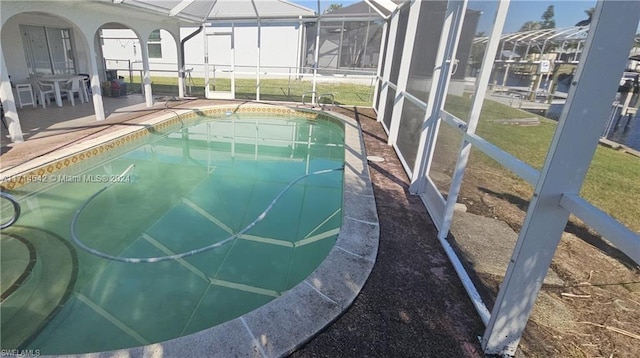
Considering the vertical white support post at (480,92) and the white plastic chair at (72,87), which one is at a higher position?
the vertical white support post at (480,92)

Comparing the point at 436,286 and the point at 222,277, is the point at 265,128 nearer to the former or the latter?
the point at 222,277

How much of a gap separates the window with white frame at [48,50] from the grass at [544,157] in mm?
11942

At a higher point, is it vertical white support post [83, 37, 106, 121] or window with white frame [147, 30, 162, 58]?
window with white frame [147, 30, 162, 58]

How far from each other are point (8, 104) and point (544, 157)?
25.0 ft

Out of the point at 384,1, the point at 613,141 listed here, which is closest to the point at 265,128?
the point at 384,1

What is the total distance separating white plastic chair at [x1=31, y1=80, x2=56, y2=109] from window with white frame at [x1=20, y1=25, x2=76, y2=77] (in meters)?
0.93

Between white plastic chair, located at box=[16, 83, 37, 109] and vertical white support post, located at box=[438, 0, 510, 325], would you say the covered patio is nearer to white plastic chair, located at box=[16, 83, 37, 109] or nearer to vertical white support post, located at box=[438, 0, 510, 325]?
white plastic chair, located at box=[16, 83, 37, 109]

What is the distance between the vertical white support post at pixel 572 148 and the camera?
1244 mm

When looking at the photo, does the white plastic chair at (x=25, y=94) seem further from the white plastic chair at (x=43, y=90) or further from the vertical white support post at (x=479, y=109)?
the vertical white support post at (x=479, y=109)

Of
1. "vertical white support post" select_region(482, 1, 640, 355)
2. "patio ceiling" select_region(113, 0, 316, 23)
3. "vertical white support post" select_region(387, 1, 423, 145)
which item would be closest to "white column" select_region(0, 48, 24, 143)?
"patio ceiling" select_region(113, 0, 316, 23)

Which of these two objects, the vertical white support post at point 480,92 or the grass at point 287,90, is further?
the grass at point 287,90

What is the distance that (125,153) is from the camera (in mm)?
6406

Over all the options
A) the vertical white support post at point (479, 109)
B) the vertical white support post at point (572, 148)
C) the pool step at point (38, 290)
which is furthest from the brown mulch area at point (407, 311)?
the pool step at point (38, 290)

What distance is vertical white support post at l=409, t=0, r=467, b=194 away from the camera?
3.32 m
